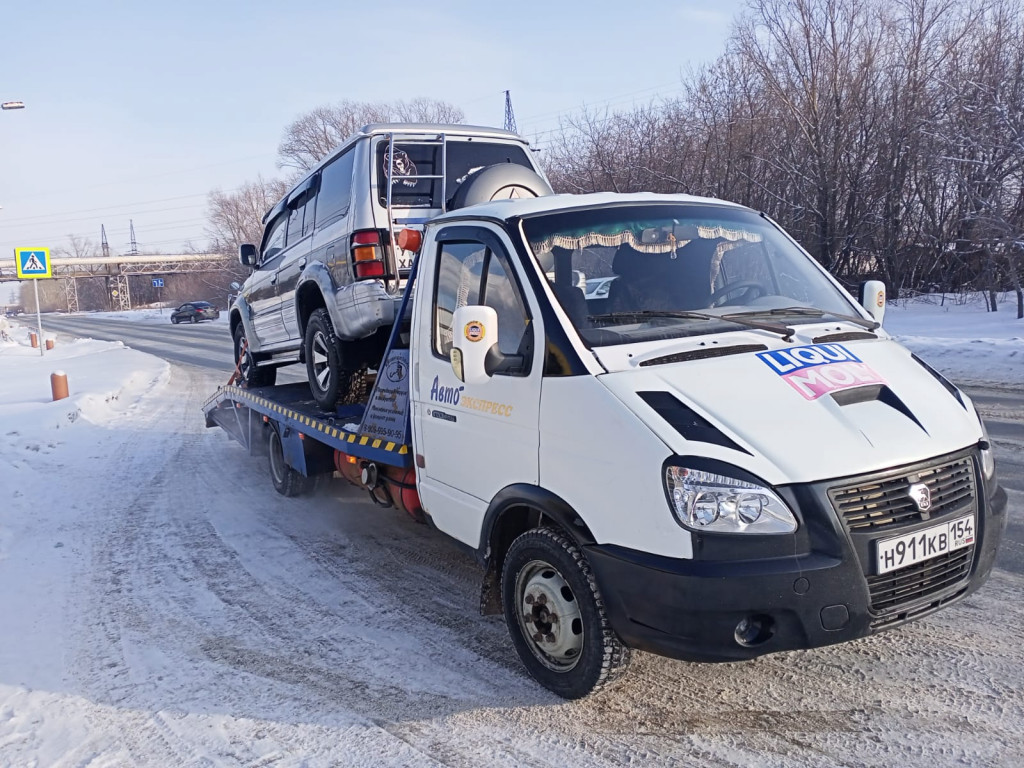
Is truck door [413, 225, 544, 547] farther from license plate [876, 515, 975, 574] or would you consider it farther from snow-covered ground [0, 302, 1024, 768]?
license plate [876, 515, 975, 574]

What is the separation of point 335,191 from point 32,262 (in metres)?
16.1

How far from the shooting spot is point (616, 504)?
2.98 metres

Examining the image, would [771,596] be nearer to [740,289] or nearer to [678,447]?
[678,447]

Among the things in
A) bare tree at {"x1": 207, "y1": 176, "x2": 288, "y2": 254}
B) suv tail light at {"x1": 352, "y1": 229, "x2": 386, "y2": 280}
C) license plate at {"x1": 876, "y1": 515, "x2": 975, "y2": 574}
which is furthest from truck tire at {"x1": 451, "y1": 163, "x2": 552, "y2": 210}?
bare tree at {"x1": 207, "y1": 176, "x2": 288, "y2": 254}

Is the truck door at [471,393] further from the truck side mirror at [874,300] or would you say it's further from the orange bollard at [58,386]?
the orange bollard at [58,386]

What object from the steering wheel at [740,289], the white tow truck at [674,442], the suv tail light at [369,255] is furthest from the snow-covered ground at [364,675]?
the suv tail light at [369,255]

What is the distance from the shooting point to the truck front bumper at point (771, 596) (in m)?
2.74

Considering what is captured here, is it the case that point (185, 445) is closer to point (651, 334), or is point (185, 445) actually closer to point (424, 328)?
point (424, 328)

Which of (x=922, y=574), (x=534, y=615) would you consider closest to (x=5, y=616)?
(x=534, y=615)

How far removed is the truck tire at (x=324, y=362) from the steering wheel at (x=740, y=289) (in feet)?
11.1

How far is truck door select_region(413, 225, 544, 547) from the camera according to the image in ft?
11.5

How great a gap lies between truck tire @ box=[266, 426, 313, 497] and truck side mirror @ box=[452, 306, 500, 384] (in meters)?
→ 3.73

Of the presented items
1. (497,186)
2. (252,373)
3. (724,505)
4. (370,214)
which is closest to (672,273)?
(724,505)

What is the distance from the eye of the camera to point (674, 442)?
9.30ft
